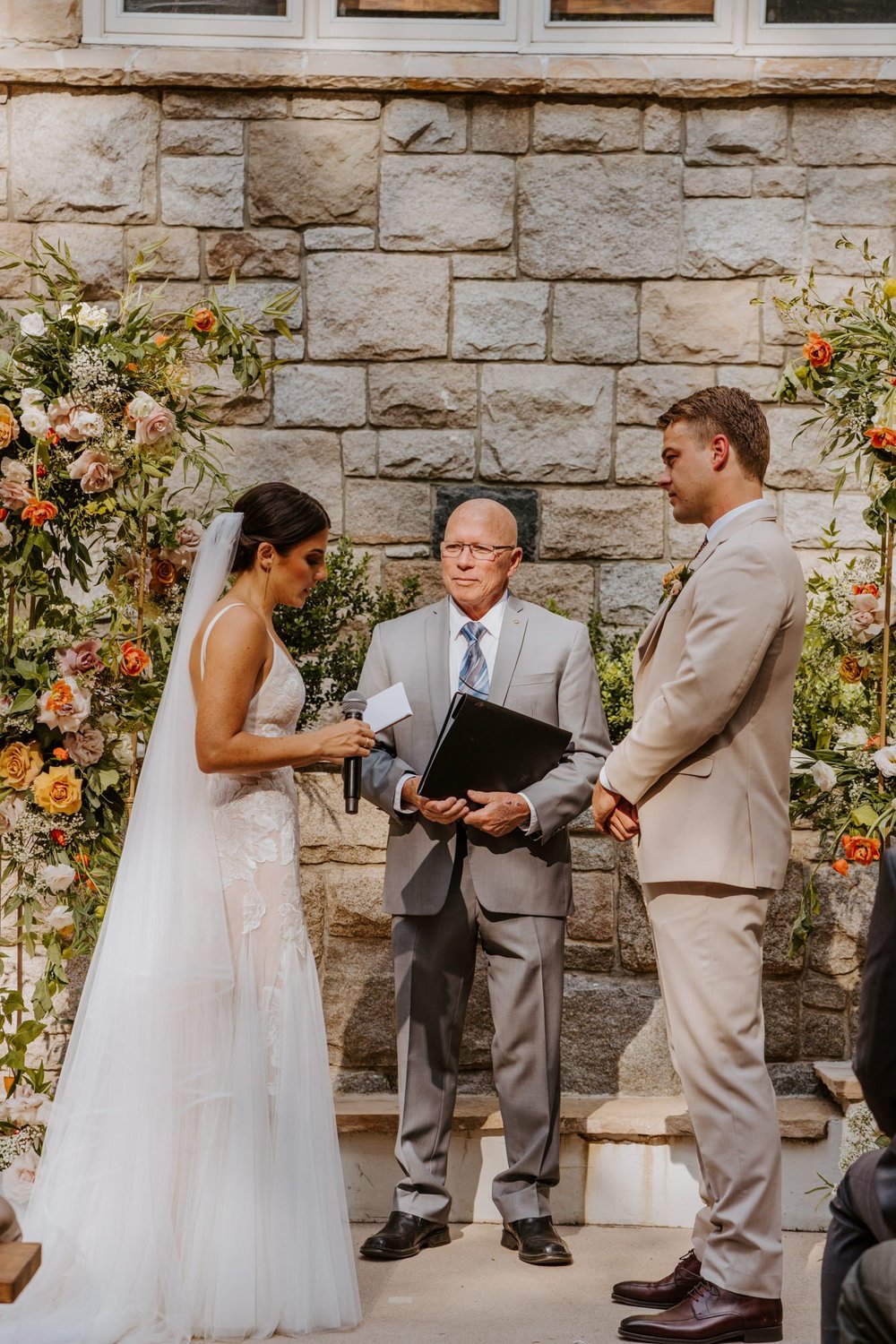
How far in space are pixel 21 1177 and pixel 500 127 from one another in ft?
14.0

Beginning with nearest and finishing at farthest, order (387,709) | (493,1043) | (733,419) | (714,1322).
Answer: (714,1322) → (733,419) → (387,709) → (493,1043)

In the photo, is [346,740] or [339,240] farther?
[339,240]

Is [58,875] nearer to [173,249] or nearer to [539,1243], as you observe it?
[539,1243]

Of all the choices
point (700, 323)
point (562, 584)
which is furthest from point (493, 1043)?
point (700, 323)

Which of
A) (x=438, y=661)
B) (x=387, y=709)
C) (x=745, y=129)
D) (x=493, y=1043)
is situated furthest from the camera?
(x=745, y=129)

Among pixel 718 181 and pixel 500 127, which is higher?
pixel 500 127

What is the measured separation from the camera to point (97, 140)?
5809 millimetres

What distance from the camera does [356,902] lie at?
15.7 ft

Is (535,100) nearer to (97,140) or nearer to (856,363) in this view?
(97,140)

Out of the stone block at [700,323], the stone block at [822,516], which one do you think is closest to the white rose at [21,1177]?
the stone block at [822,516]

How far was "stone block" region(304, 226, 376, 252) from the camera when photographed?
5.85 m

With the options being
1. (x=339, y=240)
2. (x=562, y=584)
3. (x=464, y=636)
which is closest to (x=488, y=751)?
(x=464, y=636)

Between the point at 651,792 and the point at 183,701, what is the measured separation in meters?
1.22

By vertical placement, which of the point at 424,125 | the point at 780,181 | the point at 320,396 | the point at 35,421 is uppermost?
the point at 424,125
